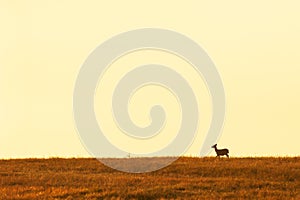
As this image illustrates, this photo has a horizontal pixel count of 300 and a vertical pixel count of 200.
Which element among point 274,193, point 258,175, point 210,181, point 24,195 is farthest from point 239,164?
point 24,195

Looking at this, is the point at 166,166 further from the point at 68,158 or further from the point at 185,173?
the point at 68,158

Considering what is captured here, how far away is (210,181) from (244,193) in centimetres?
363

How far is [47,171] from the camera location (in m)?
37.7

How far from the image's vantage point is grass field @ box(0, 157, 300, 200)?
28281mm

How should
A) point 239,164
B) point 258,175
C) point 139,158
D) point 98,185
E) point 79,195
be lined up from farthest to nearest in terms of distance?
1. point 139,158
2. point 239,164
3. point 258,175
4. point 98,185
5. point 79,195

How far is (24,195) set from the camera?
28609 millimetres

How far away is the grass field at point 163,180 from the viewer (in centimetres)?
2828

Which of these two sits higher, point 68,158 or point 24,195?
point 68,158

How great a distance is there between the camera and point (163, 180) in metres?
31.9

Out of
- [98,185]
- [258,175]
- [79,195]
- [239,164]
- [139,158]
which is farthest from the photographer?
[139,158]

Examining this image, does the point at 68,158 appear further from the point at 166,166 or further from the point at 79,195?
the point at 79,195

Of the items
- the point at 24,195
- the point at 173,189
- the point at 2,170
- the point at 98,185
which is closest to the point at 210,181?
the point at 173,189

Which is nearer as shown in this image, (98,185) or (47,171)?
(98,185)

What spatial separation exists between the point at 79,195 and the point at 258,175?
10643 millimetres
